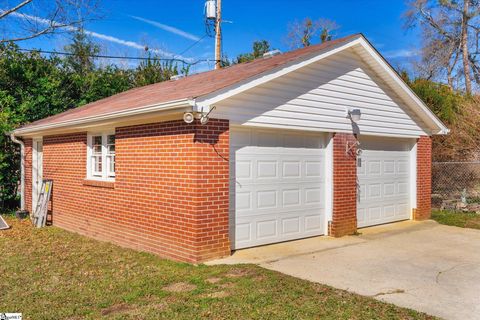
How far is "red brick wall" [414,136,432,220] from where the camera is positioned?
12.1m

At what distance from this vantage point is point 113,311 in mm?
5059

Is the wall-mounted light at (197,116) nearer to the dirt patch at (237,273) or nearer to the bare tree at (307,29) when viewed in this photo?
the dirt patch at (237,273)

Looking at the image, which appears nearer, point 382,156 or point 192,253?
point 192,253

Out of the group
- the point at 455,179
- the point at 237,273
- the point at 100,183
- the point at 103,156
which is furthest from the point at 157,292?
the point at 455,179

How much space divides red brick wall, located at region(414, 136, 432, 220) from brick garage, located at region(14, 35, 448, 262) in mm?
52

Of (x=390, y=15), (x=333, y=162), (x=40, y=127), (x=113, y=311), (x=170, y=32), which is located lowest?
(x=113, y=311)

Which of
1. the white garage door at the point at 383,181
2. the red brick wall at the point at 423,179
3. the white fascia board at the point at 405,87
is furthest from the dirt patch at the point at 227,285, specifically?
the red brick wall at the point at 423,179

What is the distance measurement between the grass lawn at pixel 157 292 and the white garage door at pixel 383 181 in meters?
5.16

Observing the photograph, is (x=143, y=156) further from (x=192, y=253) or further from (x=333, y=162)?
(x=333, y=162)

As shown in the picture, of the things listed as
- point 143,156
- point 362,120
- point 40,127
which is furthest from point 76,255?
point 362,120

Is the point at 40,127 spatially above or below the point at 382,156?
above

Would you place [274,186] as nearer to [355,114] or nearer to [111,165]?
[355,114]

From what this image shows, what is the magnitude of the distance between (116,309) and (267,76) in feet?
15.2

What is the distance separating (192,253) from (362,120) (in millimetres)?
5504
